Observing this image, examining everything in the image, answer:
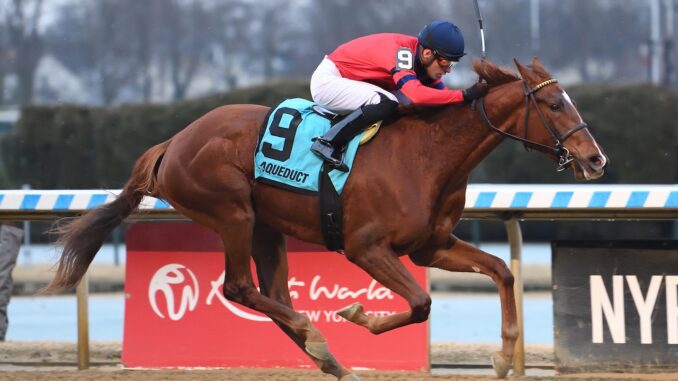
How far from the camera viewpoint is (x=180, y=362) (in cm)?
787

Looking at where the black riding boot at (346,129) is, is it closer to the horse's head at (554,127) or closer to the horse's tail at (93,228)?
the horse's head at (554,127)

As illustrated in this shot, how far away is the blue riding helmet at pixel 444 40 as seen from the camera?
613 centimetres

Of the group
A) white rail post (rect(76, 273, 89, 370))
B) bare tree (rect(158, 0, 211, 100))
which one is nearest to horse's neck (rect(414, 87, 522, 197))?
white rail post (rect(76, 273, 89, 370))

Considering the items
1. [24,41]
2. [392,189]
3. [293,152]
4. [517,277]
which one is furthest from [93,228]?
[24,41]

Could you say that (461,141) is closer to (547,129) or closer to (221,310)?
(547,129)

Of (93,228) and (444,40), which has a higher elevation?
(444,40)

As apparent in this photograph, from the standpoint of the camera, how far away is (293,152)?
6309mm

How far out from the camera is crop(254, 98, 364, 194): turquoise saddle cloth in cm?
622

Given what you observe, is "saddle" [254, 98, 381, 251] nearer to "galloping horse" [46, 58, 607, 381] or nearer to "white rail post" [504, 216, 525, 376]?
"galloping horse" [46, 58, 607, 381]

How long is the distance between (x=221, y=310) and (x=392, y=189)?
221 cm

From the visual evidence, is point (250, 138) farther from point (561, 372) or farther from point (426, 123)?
point (561, 372)

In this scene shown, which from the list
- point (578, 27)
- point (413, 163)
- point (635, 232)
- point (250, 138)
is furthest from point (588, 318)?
point (578, 27)

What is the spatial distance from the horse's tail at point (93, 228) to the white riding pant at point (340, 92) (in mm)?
1048

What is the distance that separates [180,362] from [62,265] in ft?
4.29
